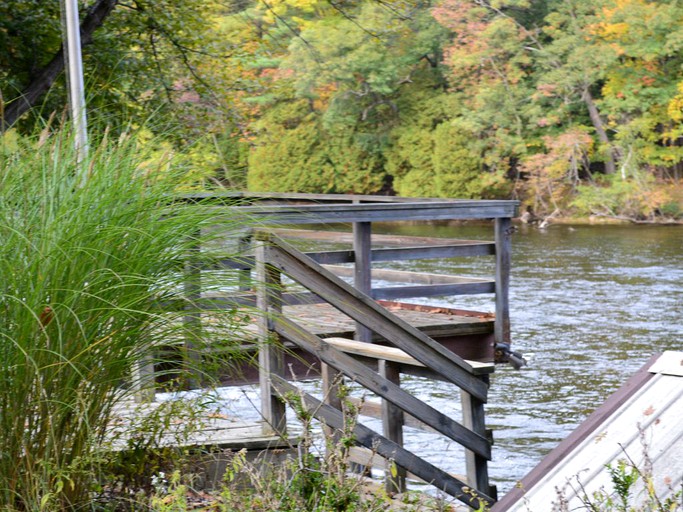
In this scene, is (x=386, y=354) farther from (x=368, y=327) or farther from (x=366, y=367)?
(x=368, y=327)

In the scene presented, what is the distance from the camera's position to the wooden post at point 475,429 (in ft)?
18.0

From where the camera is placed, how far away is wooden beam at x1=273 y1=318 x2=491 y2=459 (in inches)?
187

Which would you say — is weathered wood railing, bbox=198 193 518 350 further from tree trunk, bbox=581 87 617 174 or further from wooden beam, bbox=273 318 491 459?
tree trunk, bbox=581 87 617 174

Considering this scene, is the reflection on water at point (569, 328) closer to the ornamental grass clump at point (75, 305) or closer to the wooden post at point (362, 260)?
the wooden post at point (362, 260)

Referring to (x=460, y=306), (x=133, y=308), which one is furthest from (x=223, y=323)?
(x=460, y=306)

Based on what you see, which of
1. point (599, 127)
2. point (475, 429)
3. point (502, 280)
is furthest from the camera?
point (599, 127)

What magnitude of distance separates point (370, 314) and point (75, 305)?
2.20m

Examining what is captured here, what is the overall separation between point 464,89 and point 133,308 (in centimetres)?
3261

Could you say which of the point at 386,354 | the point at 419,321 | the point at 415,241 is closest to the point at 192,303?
the point at 386,354

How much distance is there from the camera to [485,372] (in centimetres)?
535

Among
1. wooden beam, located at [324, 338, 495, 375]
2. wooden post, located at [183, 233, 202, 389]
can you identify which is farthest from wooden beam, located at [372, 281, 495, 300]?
wooden post, located at [183, 233, 202, 389]

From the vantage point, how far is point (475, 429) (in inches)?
217

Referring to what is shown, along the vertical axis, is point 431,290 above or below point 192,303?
below

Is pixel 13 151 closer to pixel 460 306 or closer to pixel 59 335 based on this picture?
pixel 59 335
